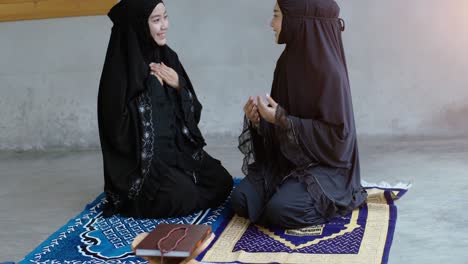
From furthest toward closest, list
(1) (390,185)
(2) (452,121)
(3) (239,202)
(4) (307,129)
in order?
(2) (452,121) < (1) (390,185) < (3) (239,202) < (4) (307,129)

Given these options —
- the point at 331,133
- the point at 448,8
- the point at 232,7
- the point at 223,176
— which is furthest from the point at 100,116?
the point at 448,8

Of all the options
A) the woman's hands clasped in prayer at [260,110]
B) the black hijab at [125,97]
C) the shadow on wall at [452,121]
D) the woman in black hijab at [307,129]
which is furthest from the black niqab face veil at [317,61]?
the shadow on wall at [452,121]

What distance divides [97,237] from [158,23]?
1149 millimetres

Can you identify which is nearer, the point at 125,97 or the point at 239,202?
the point at 239,202

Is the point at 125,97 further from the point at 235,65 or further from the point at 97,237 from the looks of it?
the point at 235,65

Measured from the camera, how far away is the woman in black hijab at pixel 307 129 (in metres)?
3.17

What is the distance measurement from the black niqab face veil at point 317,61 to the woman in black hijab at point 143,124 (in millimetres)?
673

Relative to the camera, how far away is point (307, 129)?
3.17m

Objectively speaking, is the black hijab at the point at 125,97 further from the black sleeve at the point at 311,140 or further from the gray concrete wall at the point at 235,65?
the gray concrete wall at the point at 235,65

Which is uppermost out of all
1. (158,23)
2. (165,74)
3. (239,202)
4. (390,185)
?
(158,23)

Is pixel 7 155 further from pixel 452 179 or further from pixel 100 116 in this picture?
pixel 452 179

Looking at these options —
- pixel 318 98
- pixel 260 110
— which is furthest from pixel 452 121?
pixel 260 110

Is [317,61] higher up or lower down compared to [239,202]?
higher up

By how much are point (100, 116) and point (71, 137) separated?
203 centimetres
